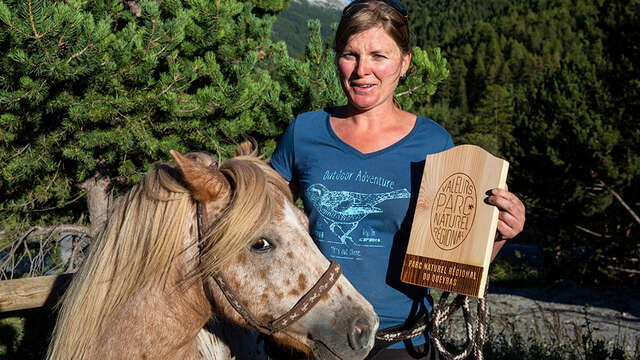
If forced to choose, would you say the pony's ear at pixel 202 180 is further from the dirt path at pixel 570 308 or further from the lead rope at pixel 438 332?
the dirt path at pixel 570 308

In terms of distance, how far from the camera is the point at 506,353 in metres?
5.12

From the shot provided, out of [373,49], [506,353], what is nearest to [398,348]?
[373,49]

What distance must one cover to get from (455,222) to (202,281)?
98 cm

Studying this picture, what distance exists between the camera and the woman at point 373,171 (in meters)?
1.79

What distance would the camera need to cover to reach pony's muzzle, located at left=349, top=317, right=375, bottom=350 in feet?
5.05

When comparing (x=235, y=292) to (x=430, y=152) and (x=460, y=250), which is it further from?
(x=430, y=152)

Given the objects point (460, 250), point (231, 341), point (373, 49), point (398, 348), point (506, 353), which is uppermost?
point (373, 49)

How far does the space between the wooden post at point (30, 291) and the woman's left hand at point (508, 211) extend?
9.91 ft

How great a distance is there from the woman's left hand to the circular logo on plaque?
0.09 metres

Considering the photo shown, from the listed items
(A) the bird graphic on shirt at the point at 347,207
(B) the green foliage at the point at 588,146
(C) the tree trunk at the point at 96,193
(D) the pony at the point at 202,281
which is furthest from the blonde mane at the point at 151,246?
(B) the green foliage at the point at 588,146

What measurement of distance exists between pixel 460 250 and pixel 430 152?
1.41 ft

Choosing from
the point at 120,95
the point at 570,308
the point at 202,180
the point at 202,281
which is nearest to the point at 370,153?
the point at 202,180

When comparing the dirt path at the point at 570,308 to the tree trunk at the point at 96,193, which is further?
the dirt path at the point at 570,308

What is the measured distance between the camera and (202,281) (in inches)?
63.6
